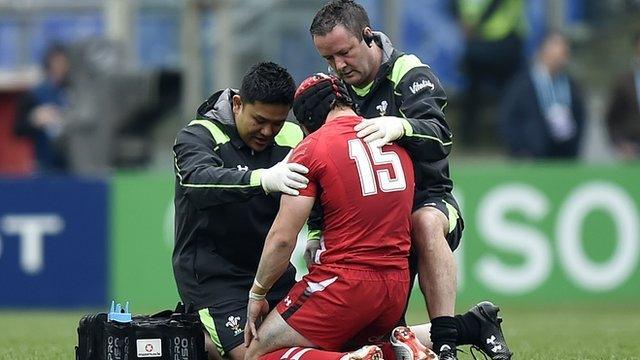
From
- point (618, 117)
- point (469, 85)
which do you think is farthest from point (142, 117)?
point (618, 117)

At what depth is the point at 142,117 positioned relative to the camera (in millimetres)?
17953

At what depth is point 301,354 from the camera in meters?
8.16

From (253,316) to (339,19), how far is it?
1766 mm

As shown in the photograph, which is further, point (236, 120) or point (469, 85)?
point (469, 85)

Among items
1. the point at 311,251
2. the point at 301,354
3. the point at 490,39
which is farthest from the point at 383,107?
the point at 490,39

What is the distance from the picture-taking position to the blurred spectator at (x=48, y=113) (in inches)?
713

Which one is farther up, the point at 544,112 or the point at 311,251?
the point at 544,112

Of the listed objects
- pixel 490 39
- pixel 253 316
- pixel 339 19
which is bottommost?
pixel 253 316

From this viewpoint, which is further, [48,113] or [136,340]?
[48,113]

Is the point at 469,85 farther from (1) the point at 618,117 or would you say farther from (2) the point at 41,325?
(2) the point at 41,325

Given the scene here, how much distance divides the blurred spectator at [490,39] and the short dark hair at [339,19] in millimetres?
9041

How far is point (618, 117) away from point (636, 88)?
1.28ft

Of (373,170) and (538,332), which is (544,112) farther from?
(373,170)

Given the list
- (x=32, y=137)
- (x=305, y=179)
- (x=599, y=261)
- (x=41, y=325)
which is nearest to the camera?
(x=305, y=179)
